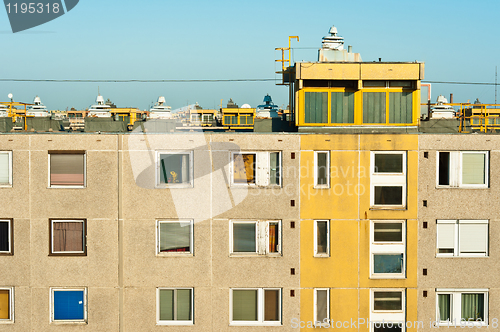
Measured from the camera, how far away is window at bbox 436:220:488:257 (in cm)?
1650

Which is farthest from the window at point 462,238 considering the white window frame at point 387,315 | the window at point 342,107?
the window at point 342,107

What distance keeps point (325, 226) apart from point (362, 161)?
2.70 meters

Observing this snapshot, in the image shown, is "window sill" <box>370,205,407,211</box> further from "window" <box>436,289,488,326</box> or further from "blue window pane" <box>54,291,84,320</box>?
"blue window pane" <box>54,291,84,320</box>

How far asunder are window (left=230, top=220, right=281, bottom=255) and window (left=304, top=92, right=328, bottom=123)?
4.20 m

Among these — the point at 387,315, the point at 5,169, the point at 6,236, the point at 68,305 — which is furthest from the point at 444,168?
the point at 6,236

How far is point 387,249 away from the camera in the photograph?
16.5 m

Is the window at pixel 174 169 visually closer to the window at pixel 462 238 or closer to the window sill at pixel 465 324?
the window at pixel 462 238

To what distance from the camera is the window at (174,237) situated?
16594mm

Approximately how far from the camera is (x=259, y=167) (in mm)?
16625

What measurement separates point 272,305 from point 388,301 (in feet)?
13.9

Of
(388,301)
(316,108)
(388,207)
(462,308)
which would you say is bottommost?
(462,308)

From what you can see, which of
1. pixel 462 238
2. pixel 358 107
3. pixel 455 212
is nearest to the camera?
pixel 455 212

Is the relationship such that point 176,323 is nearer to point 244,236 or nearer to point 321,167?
point 244,236

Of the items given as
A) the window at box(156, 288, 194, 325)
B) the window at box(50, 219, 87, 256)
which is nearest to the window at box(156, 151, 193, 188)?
the window at box(50, 219, 87, 256)
